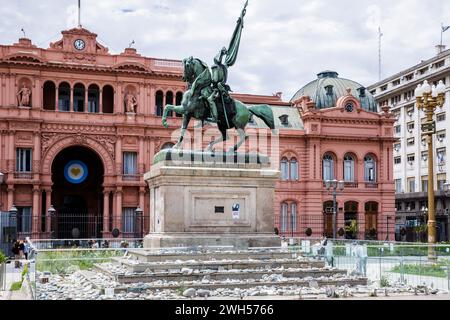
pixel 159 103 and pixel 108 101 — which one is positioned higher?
pixel 108 101

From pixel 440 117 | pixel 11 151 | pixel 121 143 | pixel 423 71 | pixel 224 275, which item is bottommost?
pixel 224 275

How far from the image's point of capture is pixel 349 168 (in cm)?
5678

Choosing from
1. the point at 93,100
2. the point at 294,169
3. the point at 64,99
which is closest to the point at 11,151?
the point at 64,99

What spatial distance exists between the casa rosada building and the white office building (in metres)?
9.37

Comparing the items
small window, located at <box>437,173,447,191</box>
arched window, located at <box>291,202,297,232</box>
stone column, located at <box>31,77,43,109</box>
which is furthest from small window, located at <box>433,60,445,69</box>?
stone column, located at <box>31,77,43,109</box>

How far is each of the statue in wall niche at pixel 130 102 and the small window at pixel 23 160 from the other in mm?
8265

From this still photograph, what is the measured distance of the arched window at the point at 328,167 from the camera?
5603 cm

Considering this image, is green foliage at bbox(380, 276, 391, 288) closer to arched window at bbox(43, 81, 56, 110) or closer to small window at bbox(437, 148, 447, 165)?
arched window at bbox(43, 81, 56, 110)

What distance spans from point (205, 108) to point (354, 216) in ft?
128

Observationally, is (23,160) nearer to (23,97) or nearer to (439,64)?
(23,97)

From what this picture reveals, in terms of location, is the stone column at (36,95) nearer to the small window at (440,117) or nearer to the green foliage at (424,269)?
the green foliage at (424,269)

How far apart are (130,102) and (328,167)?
1820 cm

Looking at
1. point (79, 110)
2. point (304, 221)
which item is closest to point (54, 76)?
point (79, 110)

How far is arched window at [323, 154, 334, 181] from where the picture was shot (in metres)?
56.0
